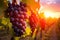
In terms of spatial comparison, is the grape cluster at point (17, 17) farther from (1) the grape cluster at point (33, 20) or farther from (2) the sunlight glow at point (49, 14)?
(2) the sunlight glow at point (49, 14)

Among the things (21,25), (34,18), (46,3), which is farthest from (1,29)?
(46,3)

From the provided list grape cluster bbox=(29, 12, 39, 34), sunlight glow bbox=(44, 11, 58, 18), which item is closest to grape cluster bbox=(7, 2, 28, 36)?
grape cluster bbox=(29, 12, 39, 34)

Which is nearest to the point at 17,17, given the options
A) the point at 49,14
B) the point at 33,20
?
the point at 33,20

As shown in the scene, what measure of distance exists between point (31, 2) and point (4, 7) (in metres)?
0.22

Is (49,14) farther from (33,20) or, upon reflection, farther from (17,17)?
(17,17)

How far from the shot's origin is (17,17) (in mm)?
1373

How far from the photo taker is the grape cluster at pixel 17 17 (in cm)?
136

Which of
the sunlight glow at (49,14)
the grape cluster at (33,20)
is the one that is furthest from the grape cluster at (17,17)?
the sunlight glow at (49,14)

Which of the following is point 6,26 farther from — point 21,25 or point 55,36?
point 55,36

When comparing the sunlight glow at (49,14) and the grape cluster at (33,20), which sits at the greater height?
the sunlight glow at (49,14)

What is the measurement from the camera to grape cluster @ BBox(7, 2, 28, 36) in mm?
1364

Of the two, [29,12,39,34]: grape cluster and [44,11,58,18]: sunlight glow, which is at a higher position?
[44,11,58,18]: sunlight glow

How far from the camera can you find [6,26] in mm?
1371

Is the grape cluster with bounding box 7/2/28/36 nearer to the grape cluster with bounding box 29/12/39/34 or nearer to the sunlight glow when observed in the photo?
the grape cluster with bounding box 29/12/39/34
